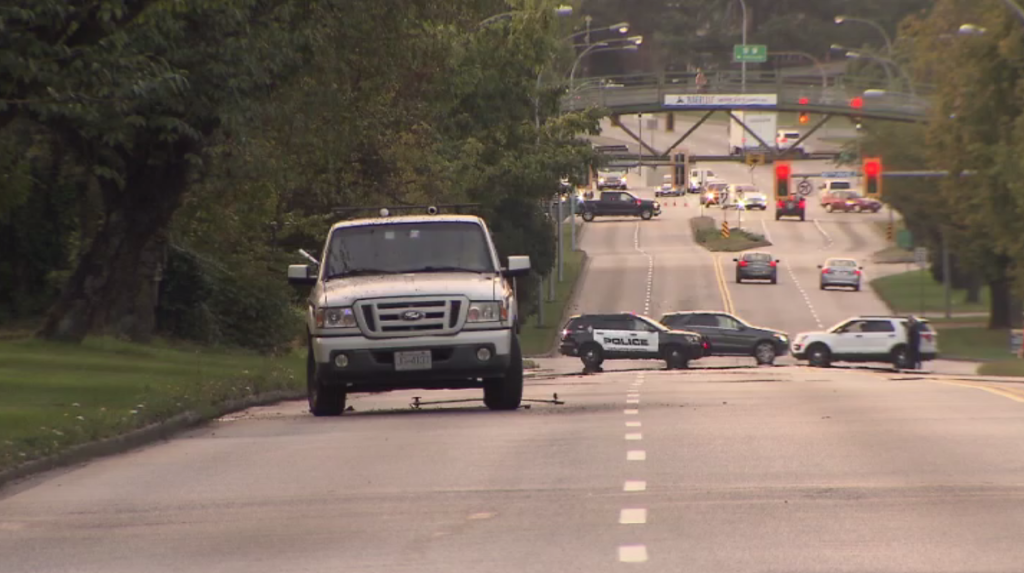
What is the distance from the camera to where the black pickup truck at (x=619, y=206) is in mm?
106688

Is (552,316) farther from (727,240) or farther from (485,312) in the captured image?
(485,312)

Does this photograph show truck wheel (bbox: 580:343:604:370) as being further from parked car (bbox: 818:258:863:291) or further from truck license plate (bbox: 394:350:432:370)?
parked car (bbox: 818:258:863:291)

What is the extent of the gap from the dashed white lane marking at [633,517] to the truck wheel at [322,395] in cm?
836

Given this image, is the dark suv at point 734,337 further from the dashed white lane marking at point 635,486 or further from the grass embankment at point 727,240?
the grass embankment at point 727,240

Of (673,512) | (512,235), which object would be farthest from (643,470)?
(512,235)

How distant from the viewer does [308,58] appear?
23.8 meters

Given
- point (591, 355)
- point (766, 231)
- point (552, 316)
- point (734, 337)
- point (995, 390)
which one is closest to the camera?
point (995, 390)

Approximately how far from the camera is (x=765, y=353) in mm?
46875

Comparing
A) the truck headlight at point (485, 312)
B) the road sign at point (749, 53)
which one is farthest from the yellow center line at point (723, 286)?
the truck headlight at point (485, 312)

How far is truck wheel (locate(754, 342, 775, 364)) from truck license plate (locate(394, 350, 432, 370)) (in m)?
29.7

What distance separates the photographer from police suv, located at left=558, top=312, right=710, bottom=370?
1762 inches

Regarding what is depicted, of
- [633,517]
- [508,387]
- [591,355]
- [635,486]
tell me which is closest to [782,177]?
[591,355]

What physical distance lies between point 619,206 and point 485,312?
296 ft

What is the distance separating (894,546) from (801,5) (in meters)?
126
